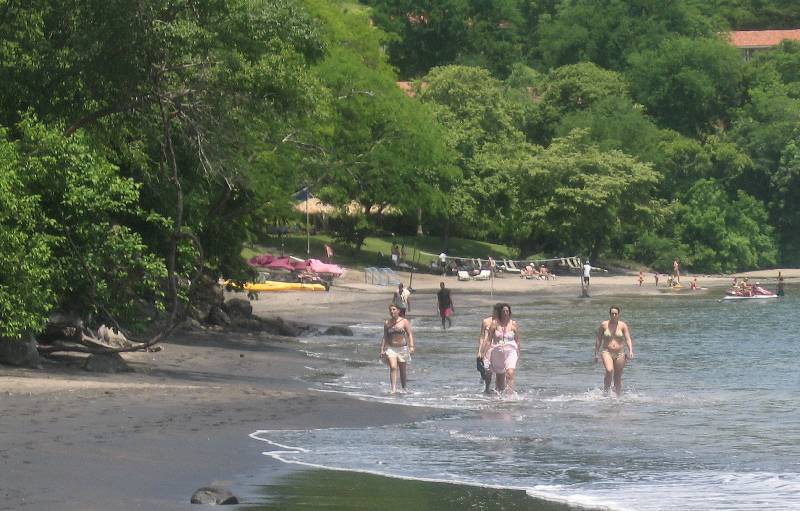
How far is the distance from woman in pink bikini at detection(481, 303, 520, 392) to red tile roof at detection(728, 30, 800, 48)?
96.0 m

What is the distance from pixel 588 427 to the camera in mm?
18109

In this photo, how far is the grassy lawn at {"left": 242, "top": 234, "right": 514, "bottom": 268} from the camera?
6128 cm

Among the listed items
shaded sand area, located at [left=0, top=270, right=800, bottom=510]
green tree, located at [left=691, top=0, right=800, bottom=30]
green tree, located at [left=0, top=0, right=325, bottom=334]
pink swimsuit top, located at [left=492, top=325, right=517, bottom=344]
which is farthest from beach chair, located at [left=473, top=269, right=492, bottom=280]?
green tree, located at [left=691, top=0, right=800, bottom=30]

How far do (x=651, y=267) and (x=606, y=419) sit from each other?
188 feet

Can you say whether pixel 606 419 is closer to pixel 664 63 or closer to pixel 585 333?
pixel 585 333

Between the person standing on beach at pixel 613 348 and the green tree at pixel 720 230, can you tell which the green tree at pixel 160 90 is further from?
the green tree at pixel 720 230

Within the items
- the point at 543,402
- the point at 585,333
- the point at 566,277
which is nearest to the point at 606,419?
the point at 543,402

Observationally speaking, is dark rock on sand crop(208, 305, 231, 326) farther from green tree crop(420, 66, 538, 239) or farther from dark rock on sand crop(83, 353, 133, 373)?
green tree crop(420, 66, 538, 239)

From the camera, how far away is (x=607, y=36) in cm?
9875

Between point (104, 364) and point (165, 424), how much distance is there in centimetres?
487

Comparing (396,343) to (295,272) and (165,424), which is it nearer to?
(165,424)

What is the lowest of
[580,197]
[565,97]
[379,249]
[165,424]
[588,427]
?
[588,427]

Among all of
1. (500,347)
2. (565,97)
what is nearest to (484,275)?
(565,97)

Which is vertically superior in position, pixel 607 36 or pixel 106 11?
pixel 607 36
